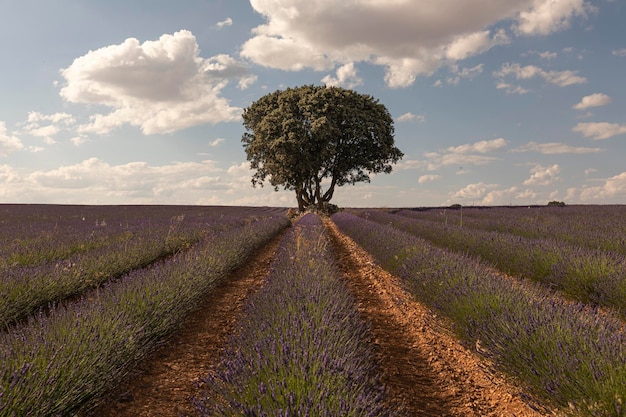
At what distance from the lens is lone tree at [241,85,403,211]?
24.4 metres

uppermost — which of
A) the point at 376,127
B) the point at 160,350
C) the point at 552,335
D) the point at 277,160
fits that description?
the point at 376,127

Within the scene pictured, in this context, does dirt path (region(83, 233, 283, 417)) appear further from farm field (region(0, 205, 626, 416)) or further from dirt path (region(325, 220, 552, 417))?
dirt path (region(325, 220, 552, 417))

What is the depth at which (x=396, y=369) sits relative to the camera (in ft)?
11.5

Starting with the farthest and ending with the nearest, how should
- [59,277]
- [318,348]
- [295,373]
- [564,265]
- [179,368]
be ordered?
[564,265]
[59,277]
[179,368]
[318,348]
[295,373]

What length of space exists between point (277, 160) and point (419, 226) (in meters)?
13.7

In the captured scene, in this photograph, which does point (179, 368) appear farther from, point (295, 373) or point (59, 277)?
point (59, 277)

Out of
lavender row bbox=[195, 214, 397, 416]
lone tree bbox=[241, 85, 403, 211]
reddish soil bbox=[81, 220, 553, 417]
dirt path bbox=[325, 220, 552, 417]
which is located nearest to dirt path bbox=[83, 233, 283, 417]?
reddish soil bbox=[81, 220, 553, 417]

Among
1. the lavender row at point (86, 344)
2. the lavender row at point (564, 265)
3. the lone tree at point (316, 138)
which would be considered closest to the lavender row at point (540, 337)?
the lavender row at point (564, 265)

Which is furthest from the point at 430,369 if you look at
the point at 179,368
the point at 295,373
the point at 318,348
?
the point at 179,368

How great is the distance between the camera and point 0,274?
18.3 ft

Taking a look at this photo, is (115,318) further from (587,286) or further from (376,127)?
(376,127)

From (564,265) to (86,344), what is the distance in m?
6.16

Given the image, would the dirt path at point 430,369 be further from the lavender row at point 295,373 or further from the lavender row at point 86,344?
the lavender row at point 86,344

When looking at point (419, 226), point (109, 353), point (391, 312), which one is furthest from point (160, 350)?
point (419, 226)
